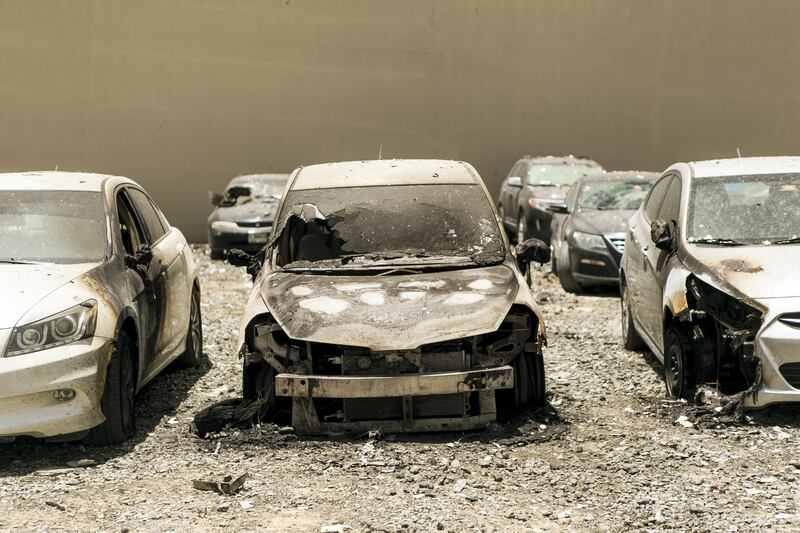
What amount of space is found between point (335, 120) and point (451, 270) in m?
15.0

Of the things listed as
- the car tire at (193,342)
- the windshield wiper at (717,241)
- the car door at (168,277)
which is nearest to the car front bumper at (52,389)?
the car door at (168,277)

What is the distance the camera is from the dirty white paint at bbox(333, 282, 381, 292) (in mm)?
7223

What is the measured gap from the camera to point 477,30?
73.5 feet

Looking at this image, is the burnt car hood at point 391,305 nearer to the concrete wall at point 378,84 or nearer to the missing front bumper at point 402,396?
the missing front bumper at point 402,396

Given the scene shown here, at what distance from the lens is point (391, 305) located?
274 inches

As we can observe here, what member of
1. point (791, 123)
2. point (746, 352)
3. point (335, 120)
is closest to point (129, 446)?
point (746, 352)

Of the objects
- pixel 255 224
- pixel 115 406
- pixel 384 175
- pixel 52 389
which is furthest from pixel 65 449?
pixel 255 224

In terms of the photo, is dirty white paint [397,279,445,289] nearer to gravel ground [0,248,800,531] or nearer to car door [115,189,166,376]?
gravel ground [0,248,800,531]

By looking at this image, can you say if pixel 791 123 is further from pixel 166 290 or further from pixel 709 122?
pixel 166 290

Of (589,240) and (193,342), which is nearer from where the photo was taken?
(193,342)

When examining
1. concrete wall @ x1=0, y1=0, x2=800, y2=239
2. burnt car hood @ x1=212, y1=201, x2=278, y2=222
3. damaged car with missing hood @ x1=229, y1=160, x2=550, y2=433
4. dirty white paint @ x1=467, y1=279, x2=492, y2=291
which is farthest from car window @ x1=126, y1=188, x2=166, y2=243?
concrete wall @ x1=0, y1=0, x2=800, y2=239

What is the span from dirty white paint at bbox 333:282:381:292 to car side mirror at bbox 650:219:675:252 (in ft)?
7.04

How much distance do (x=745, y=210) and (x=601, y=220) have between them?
5940 mm

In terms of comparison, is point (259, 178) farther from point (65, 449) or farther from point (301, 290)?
point (65, 449)
